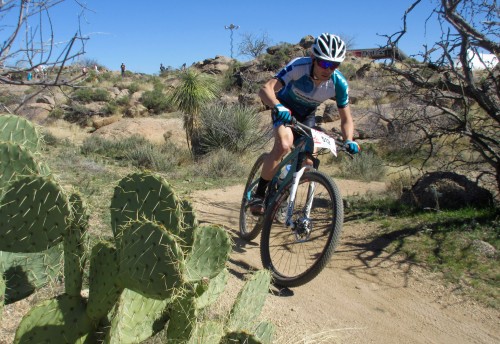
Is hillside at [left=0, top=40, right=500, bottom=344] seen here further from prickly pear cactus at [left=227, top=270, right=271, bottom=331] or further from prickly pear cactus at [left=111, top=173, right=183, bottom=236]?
prickly pear cactus at [left=227, top=270, right=271, bottom=331]

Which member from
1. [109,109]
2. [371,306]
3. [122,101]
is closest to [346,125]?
[371,306]

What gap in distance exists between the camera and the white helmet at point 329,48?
14.2ft

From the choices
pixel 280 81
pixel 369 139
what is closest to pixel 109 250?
pixel 280 81

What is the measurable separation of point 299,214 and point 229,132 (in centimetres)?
934

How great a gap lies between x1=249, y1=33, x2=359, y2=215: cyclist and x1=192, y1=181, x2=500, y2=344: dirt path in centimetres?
102

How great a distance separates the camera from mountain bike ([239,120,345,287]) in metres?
3.95

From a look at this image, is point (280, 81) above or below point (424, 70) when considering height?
below

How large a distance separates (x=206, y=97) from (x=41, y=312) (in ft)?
39.2

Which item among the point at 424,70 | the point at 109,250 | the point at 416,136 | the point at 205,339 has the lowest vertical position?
the point at 205,339

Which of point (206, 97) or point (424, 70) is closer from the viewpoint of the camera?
point (424, 70)

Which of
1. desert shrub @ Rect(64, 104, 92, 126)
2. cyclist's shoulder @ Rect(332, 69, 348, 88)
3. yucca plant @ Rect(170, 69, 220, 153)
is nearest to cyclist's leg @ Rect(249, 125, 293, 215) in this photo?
cyclist's shoulder @ Rect(332, 69, 348, 88)

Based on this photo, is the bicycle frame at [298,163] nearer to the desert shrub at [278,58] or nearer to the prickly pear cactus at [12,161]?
the prickly pear cactus at [12,161]

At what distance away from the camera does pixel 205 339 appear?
85.4 inches

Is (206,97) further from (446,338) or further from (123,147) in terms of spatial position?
(446,338)
